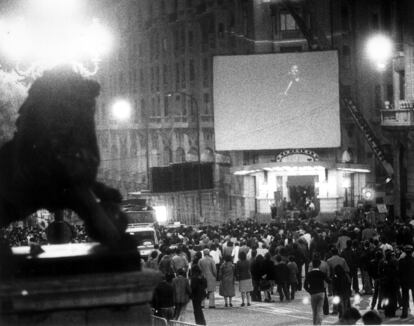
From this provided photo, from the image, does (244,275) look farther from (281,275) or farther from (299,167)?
(299,167)

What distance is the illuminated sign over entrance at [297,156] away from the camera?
72.9 m

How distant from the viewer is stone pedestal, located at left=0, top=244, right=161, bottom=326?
30.8 feet

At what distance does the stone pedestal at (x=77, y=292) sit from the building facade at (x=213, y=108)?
2097 inches

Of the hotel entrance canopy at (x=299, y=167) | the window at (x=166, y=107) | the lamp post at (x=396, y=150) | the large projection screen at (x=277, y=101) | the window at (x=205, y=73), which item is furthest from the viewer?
the window at (x=166, y=107)

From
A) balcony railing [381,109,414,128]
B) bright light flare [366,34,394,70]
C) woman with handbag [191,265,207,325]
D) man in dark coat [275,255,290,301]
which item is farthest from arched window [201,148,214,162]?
woman with handbag [191,265,207,325]

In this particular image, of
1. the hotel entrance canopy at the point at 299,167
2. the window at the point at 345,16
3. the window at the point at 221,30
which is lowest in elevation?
the hotel entrance canopy at the point at 299,167

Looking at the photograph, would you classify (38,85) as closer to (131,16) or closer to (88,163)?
(88,163)

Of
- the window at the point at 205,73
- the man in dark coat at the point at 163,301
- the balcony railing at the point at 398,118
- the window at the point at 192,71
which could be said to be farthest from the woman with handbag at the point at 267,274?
the window at the point at 192,71

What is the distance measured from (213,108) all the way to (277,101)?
5.87m

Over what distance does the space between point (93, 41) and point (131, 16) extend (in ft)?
249

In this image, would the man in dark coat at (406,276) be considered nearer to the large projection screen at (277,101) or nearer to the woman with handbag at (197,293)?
the woman with handbag at (197,293)

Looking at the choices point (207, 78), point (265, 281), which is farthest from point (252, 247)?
point (207, 78)

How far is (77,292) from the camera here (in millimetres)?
9469

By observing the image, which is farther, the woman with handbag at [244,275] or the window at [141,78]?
the window at [141,78]
